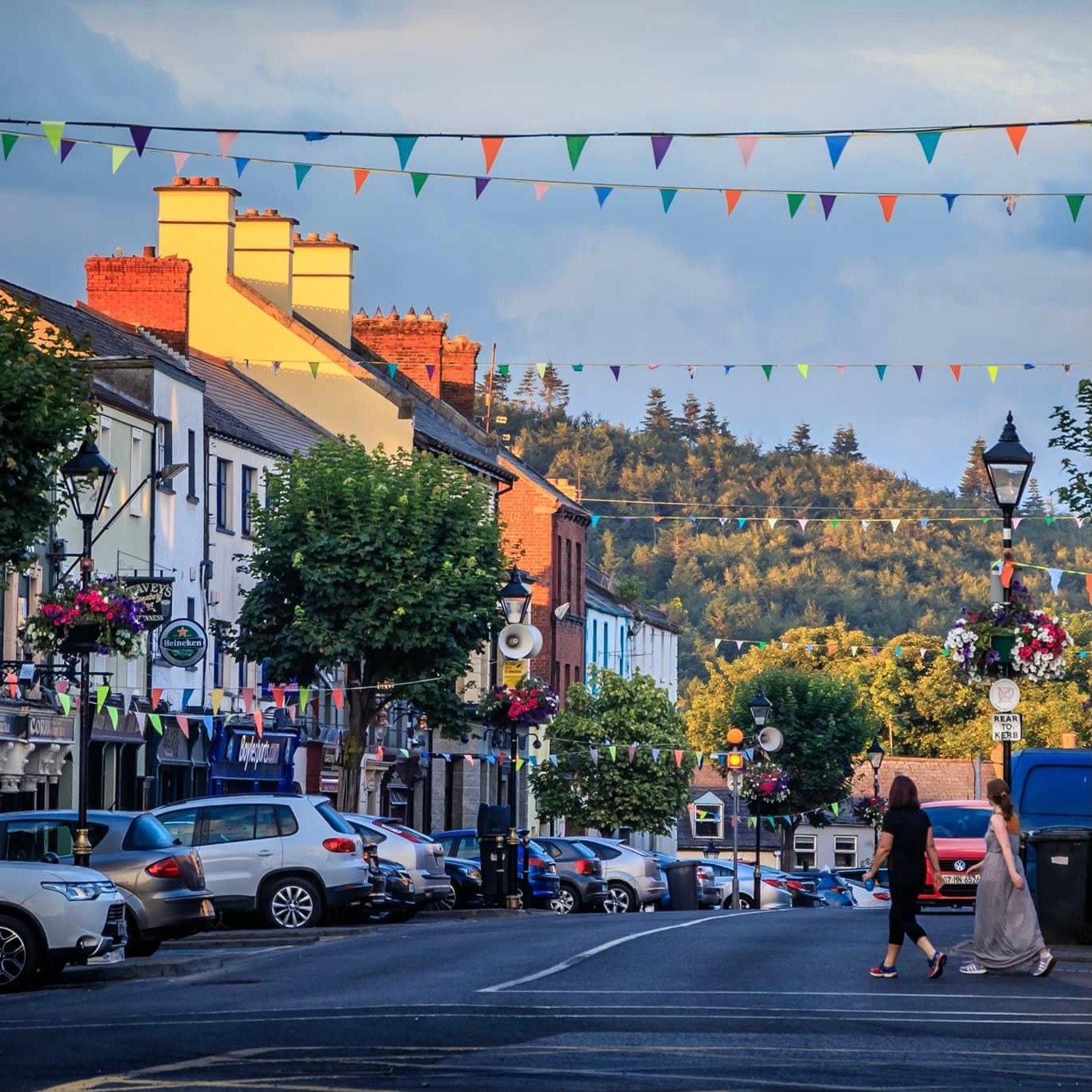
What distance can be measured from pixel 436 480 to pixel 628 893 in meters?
8.71

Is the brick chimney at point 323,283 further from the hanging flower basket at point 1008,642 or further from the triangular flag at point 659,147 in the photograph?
the triangular flag at point 659,147

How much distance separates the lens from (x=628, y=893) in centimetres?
4222

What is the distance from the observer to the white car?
747 inches

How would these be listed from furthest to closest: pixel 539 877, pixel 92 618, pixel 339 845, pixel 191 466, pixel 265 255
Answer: pixel 265 255 < pixel 191 466 < pixel 539 877 < pixel 339 845 < pixel 92 618

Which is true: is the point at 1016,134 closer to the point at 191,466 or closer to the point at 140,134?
the point at 140,134

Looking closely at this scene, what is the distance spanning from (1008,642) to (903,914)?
778 centimetres

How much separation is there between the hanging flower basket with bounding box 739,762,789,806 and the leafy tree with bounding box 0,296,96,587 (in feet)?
127

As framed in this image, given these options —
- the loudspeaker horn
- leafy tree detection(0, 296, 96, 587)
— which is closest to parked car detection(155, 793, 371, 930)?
leafy tree detection(0, 296, 96, 587)

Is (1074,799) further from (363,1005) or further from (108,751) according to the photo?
(108,751)

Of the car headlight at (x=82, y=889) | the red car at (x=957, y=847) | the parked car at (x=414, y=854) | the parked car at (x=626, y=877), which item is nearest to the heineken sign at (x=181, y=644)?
the parked car at (x=414, y=854)

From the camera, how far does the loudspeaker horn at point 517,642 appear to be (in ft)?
135

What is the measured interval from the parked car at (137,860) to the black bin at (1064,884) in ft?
26.5

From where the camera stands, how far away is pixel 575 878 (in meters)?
41.2

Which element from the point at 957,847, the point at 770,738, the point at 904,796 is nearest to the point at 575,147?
the point at 904,796
